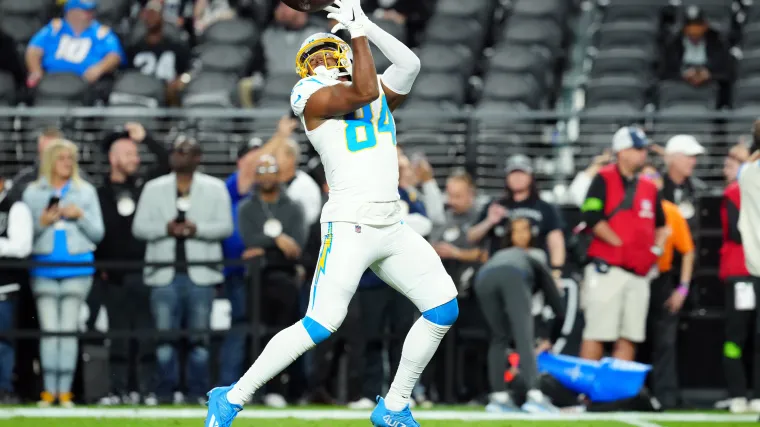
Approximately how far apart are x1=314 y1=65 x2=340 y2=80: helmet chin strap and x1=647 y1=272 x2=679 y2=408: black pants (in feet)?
17.1

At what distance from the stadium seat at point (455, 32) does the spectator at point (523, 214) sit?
5298 mm

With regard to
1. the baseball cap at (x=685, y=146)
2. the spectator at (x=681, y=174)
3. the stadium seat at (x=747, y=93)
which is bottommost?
the spectator at (x=681, y=174)

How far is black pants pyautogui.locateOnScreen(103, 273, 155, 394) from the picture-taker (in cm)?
1159

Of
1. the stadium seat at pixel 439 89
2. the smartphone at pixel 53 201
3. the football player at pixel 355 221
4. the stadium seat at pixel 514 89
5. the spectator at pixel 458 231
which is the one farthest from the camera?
the stadium seat at pixel 439 89

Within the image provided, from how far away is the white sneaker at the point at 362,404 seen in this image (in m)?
11.3

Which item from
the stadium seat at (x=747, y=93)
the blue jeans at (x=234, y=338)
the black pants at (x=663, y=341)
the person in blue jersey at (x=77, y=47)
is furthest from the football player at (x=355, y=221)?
the person in blue jersey at (x=77, y=47)

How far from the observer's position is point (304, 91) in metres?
7.70

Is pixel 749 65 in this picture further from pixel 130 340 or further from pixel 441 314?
pixel 441 314

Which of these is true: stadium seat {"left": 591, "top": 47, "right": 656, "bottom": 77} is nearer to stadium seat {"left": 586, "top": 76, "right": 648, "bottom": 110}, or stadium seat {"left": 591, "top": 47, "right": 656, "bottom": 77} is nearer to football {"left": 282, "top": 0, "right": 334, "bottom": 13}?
stadium seat {"left": 586, "top": 76, "right": 648, "bottom": 110}

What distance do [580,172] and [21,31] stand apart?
24.8 feet

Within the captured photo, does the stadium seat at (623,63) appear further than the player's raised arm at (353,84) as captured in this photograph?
Yes

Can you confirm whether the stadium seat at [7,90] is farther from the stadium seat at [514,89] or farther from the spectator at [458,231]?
the spectator at [458,231]

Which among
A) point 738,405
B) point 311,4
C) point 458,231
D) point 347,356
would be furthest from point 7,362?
point 738,405

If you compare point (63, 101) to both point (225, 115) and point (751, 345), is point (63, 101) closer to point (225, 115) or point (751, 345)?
point (225, 115)
